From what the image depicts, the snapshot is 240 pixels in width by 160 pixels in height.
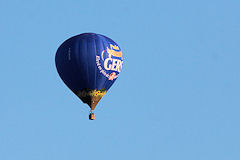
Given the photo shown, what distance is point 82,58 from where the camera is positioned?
5778 inches

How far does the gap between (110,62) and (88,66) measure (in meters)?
2.60

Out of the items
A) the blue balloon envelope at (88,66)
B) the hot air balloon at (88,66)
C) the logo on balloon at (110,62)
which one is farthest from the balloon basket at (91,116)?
the logo on balloon at (110,62)

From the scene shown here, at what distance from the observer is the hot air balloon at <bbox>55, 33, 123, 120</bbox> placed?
147m

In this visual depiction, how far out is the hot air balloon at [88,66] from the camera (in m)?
147

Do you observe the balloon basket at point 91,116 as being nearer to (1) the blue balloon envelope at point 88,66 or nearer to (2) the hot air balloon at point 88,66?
(2) the hot air balloon at point 88,66

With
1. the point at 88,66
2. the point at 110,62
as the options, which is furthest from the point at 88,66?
the point at 110,62

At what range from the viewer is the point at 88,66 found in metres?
147

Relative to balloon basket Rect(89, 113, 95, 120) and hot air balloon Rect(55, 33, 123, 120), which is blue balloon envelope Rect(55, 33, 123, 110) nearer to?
hot air balloon Rect(55, 33, 123, 120)

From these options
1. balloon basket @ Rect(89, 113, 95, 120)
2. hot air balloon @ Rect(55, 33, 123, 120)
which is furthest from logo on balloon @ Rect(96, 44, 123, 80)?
balloon basket @ Rect(89, 113, 95, 120)

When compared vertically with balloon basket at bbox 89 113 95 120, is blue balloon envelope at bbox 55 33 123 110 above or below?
above

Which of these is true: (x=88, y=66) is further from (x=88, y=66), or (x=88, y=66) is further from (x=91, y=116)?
(x=91, y=116)

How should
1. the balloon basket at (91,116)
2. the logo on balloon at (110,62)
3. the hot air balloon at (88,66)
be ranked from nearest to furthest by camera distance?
1. the hot air balloon at (88,66)
2. the logo on balloon at (110,62)
3. the balloon basket at (91,116)

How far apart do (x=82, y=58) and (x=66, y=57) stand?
183 cm

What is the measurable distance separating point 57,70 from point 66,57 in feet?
8.22
